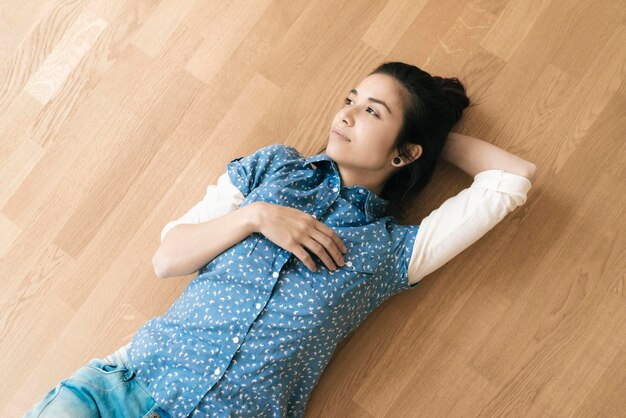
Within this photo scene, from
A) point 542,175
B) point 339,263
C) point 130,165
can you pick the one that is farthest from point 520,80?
point 130,165

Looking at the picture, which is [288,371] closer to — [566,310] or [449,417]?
[449,417]

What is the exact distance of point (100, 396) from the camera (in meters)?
1.20

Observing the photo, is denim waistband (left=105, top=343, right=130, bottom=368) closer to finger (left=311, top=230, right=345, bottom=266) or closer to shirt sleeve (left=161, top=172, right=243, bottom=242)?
shirt sleeve (left=161, top=172, right=243, bottom=242)

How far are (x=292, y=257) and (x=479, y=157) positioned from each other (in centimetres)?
55

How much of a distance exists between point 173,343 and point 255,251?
0.96ft

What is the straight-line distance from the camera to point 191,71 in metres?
1.55

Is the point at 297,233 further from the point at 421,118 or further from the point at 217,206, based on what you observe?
the point at 421,118

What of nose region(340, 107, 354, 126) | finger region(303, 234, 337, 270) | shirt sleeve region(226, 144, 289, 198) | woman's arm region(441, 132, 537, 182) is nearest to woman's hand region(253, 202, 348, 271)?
finger region(303, 234, 337, 270)

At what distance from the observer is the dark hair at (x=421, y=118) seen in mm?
1285

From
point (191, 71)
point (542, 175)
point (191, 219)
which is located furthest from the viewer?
point (191, 71)

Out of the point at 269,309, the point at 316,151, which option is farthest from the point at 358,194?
the point at 269,309

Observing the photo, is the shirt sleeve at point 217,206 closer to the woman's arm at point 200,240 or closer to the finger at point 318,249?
the woman's arm at point 200,240

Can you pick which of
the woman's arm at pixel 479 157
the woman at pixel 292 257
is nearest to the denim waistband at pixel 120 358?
the woman at pixel 292 257

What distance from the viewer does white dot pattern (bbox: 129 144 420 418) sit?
1.21 m
